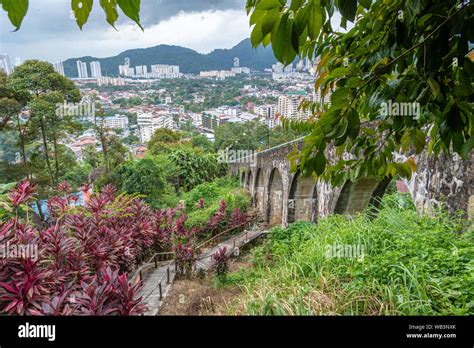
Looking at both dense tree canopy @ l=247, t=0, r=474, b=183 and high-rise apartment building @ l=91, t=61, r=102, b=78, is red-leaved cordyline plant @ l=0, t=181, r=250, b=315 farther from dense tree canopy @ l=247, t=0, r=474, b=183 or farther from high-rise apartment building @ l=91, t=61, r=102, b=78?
high-rise apartment building @ l=91, t=61, r=102, b=78

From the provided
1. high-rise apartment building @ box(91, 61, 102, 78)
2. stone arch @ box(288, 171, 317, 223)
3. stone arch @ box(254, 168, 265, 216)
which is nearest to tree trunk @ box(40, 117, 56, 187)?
high-rise apartment building @ box(91, 61, 102, 78)

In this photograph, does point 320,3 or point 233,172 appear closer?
point 320,3

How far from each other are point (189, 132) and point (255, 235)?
1500 cm

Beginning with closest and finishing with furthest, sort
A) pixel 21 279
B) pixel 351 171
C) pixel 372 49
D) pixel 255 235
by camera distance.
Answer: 1. pixel 372 49
2. pixel 351 171
3. pixel 21 279
4. pixel 255 235

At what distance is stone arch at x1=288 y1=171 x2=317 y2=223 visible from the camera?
954cm

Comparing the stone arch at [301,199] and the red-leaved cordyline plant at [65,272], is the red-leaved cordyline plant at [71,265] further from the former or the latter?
the stone arch at [301,199]

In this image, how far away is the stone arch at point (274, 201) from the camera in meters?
12.3

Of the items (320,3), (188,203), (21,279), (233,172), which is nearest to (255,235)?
(188,203)

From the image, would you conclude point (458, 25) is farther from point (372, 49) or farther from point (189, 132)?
point (189, 132)

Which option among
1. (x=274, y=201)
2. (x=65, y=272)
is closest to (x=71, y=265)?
(x=65, y=272)

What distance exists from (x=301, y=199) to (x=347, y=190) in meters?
3.18

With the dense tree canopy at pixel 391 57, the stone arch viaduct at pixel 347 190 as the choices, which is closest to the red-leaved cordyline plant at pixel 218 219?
the stone arch viaduct at pixel 347 190

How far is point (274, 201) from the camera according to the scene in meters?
12.8
